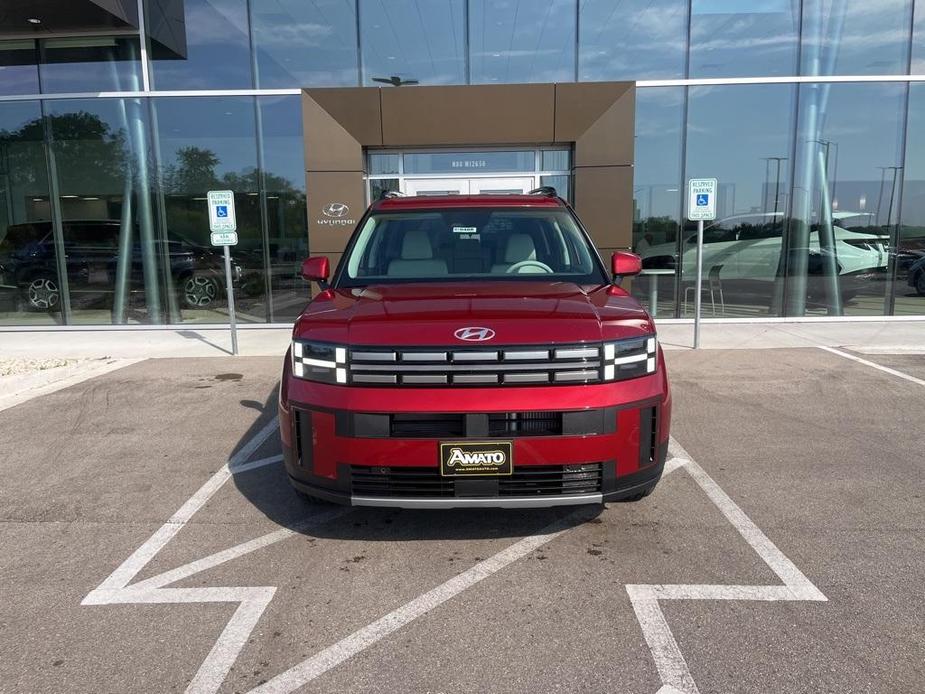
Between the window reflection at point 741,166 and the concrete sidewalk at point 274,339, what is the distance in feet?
4.49

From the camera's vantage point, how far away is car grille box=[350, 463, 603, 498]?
334cm

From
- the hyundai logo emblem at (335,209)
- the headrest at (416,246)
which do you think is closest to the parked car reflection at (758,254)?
the hyundai logo emblem at (335,209)

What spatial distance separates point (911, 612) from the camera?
3068 millimetres

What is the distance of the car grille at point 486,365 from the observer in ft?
11.0

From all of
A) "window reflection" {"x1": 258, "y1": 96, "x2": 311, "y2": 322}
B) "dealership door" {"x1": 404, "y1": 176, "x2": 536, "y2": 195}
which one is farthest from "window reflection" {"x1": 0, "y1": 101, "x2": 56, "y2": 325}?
"dealership door" {"x1": 404, "y1": 176, "x2": 536, "y2": 195}

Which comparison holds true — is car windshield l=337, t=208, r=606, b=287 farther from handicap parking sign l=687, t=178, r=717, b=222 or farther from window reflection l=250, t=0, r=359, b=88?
window reflection l=250, t=0, r=359, b=88

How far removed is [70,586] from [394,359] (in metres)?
2.02

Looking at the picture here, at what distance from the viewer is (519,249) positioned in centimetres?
480

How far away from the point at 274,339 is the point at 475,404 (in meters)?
8.62

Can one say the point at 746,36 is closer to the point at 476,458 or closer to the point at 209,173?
the point at 209,173

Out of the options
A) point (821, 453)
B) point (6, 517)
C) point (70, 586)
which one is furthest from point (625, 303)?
point (6, 517)

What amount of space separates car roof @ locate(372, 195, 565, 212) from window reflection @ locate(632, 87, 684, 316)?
24.6ft

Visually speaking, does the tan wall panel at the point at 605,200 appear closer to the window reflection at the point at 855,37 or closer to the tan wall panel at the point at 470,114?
the tan wall panel at the point at 470,114

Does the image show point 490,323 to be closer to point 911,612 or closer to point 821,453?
point 911,612
